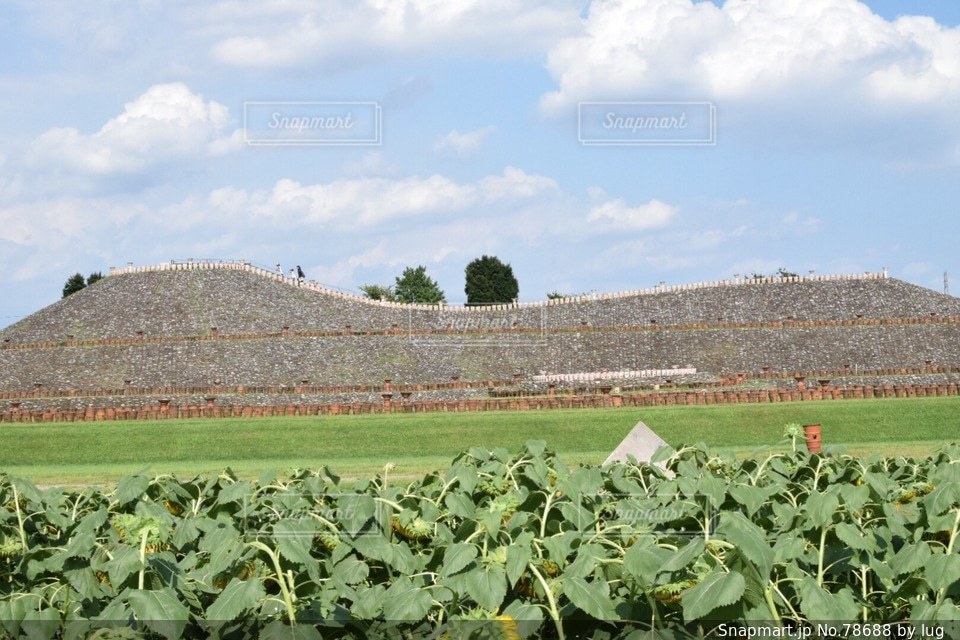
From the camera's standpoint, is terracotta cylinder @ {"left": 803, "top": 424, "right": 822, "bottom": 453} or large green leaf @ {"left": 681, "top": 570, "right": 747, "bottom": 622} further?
terracotta cylinder @ {"left": 803, "top": 424, "right": 822, "bottom": 453}

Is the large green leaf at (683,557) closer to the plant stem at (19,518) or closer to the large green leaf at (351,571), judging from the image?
the large green leaf at (351,571)

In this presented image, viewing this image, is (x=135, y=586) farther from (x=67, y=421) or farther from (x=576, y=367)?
(x=576, y=367)

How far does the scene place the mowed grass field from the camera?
1218 inches

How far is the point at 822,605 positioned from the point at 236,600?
1.75 meters

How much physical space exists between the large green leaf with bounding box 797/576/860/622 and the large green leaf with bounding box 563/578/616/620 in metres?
0.57

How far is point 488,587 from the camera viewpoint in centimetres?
354

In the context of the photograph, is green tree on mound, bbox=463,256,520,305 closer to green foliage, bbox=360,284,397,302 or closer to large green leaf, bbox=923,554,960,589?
green foliage, bbox=360,284,397,302

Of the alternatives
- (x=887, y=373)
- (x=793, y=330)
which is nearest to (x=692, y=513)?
(x=887, y=373)

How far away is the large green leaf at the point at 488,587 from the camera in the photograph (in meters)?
3.50

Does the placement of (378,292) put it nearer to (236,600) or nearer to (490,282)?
(490,282)

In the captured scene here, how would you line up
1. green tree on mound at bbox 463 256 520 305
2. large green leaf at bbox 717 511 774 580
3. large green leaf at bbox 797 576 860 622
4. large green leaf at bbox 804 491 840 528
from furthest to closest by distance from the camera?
green tree on mound at bbox 463 256 520 305 → large green leaf at bbox 804 491 840 528 → large green leaf at bbox 797 576 860 622 → large green leaf at bbox 717 511 774 580

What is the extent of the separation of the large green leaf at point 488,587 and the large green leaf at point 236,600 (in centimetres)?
65

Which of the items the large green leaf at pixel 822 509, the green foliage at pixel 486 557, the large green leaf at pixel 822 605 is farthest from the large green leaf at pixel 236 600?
the large green leaf at pixel 822 509

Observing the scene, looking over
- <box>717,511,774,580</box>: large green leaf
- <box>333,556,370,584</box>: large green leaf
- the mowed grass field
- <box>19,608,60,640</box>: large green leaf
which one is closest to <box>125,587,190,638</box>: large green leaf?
<box>19,608,60,640</box>: large green leaf
